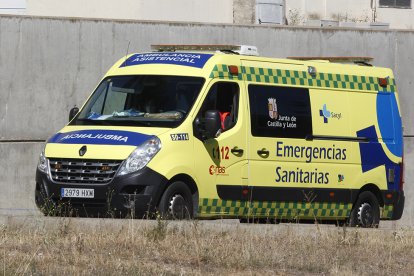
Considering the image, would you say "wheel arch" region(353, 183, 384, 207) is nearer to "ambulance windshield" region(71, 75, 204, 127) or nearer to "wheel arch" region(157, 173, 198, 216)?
"wheel arch" region(157, 173, 198, 216)

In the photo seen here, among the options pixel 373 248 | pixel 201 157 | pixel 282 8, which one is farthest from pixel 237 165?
pixel 282 8

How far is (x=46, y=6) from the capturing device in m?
35.9

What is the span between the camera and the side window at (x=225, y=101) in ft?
53.1

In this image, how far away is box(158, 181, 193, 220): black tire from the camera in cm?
1515

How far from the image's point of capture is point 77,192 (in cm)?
Answer: 1523

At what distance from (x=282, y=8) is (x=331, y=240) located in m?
21.4

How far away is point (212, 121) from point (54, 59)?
681cm

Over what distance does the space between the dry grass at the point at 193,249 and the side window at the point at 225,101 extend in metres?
2.38

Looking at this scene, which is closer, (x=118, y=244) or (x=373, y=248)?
(x=118, y=244)

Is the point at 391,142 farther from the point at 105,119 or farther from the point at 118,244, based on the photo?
the point at 118,244

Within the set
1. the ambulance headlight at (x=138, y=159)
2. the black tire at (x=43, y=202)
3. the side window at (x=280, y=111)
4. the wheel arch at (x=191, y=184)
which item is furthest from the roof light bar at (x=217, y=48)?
the black tire at (x=43, y=202)

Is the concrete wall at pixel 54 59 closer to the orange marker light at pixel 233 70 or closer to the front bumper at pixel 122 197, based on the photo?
the orange marker light at pixel 233 70

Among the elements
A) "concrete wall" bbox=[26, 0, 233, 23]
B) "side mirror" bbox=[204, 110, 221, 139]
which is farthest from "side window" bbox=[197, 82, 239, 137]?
"concrete wall" bbox=[26, 0, 233, 23]

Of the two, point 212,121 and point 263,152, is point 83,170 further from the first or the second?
point 263,152
